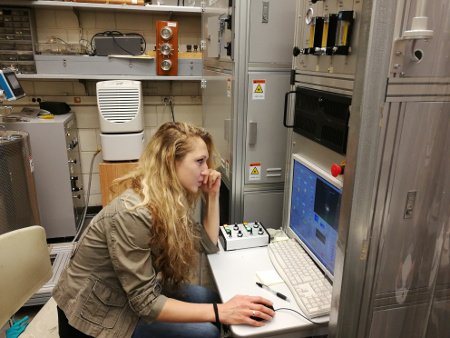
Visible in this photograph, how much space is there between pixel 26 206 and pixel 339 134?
7.34 ft

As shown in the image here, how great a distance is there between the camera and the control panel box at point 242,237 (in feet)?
4.88

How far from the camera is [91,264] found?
3.97 ft

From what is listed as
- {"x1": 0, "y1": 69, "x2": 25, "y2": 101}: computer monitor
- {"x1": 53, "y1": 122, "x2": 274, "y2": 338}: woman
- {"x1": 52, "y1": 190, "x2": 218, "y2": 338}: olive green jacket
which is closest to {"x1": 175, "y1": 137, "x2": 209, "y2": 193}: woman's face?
{"x1": 53, "y1": 122, "x2": 274, "y2": 338}: woman

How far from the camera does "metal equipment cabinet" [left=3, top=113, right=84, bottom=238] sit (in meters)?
2.63

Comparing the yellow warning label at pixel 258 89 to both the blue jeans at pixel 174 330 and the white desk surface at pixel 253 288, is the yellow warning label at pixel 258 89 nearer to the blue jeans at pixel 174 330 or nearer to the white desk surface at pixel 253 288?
the white desk surface at pixel 253 288

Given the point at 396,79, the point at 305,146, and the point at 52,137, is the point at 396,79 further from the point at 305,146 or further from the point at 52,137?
the point at 52,137

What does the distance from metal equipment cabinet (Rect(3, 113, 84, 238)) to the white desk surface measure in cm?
179

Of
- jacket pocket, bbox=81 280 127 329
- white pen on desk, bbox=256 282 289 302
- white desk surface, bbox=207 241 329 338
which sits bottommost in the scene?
jacket pocket, bbox=81 280 127 329

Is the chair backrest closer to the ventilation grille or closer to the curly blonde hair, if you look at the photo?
the curly blonde hair

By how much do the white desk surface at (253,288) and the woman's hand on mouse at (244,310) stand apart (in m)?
0.02

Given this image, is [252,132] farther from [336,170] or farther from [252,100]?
[336,170]

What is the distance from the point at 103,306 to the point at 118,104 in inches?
75.4

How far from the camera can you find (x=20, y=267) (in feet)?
4.32

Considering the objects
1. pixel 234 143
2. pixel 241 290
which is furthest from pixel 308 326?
pixel 234 143
